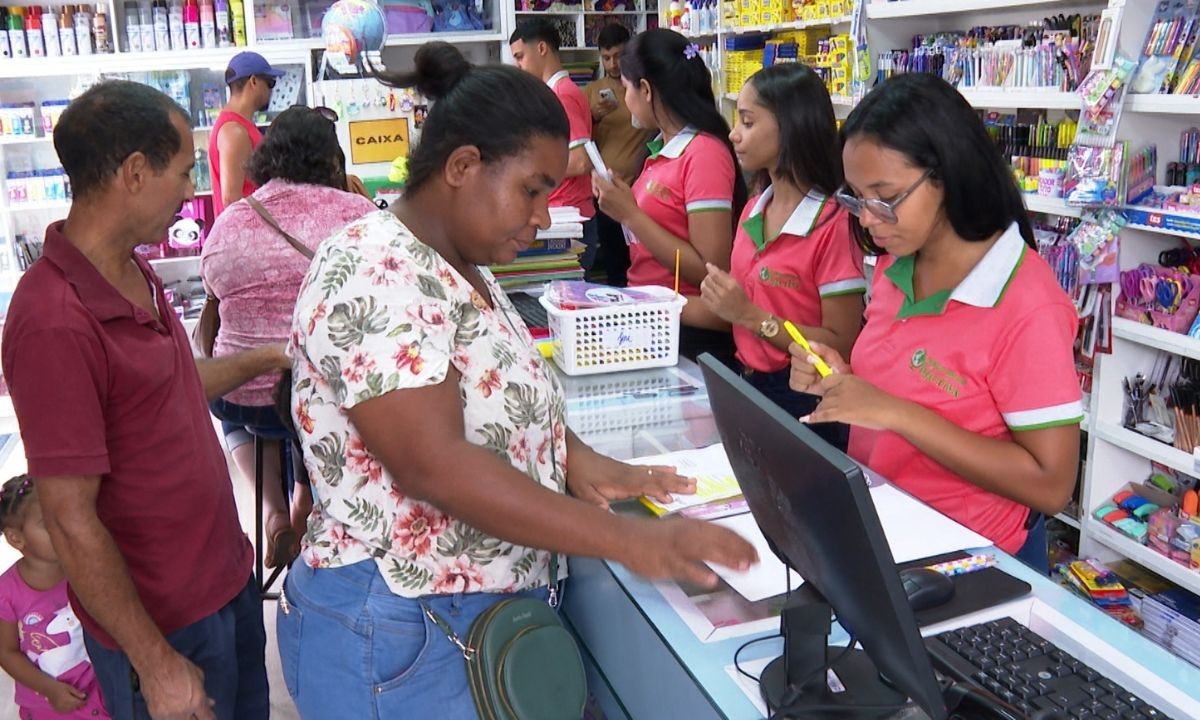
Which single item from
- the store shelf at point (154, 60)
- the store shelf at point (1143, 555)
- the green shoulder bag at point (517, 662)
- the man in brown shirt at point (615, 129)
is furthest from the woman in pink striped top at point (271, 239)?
the store shelf at point (154, 60)

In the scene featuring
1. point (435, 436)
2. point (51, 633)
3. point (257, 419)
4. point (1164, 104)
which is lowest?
point (51, 633)

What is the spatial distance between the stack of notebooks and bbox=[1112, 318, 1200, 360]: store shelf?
165 centimetres

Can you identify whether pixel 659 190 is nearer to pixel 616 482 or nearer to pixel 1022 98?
pixel 1022 98

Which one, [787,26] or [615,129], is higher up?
[787,26]

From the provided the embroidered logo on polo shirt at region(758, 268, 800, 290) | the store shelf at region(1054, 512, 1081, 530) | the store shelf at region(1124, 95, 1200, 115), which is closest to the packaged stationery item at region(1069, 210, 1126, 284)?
the store shelf at region(1124, 95, 1200, 115)

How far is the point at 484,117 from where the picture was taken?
1342 mm

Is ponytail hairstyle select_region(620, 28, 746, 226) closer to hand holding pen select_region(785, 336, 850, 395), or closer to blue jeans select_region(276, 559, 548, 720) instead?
hand holding pen select_region(785, 336, 850, 395)

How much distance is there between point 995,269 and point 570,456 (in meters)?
0.79

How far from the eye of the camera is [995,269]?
1.75 meters

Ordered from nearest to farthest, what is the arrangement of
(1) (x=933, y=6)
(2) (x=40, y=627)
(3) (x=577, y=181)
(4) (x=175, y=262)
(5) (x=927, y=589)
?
(5) (x=927, y=589)
(2) (x=40, y=627)
(1) (x=933, y=6)
(3) (x=577, y=181)
(4) (x=175, y=262)

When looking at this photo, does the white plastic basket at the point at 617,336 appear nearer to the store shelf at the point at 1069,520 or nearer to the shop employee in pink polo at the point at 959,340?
the shop employee in pink polo at the point at 959,340

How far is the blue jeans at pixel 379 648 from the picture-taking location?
4.40ft

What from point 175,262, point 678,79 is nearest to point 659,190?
point 678,79

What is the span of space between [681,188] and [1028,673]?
2161 mm
